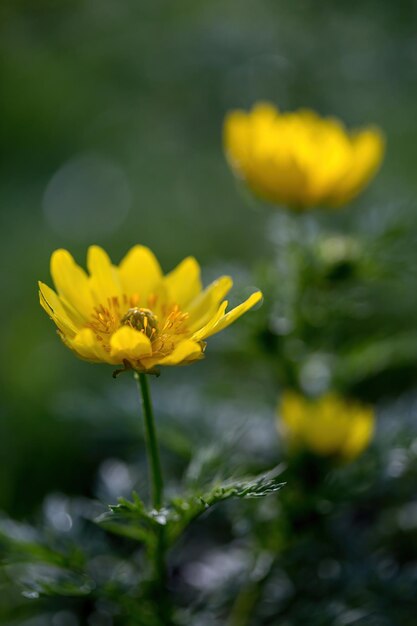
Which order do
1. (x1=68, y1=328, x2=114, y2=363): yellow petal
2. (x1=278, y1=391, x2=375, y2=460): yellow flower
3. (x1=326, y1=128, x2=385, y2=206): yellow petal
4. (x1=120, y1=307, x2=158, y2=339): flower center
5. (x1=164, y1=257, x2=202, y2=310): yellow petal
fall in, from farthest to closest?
(x1=326, y1=128, x2=385, y2=206): yellow petal, (x1=278, y1=391, x2=375, y2=460): yellow flower, (x1=164, y1=257, x2=202, y2=310): yellow petal, (x1=120, y1=307, x2=158, y2=339): flower center, (x1=68, y1=328, x2=114, y2=363): yellow petal

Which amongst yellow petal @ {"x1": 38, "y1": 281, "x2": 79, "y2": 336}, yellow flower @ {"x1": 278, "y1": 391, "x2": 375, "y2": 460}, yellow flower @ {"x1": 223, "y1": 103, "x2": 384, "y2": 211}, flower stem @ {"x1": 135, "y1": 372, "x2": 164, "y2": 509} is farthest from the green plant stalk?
yellow flower @ {"x1": 223, "y1": 103, "x2": 384, "y2": 211}

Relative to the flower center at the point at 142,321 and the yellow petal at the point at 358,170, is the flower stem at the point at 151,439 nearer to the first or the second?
the flower center at the point at 142,321

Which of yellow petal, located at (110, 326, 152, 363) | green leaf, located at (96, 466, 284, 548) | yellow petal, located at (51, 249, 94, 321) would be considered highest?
yellow petal, located at (51, 249, 94, 321)

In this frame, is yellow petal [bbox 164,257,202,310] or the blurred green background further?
the blurred green background

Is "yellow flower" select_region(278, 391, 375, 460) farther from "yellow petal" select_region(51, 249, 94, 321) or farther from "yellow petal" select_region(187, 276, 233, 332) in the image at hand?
"yellow petal" select_region(51, 249, 94, 321)

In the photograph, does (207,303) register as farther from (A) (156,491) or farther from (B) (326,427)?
(B) (326,427)

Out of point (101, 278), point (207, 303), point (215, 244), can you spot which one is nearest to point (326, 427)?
point (207, 303)

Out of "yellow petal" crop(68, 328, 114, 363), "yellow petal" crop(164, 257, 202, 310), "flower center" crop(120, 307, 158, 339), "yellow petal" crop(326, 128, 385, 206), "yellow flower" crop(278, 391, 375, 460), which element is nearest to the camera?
"yellow petal" crop(68, 328, 114, 363)

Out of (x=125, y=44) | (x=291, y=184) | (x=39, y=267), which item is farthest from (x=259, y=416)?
(x=125, y=44)
